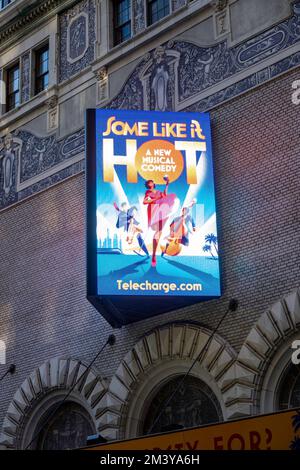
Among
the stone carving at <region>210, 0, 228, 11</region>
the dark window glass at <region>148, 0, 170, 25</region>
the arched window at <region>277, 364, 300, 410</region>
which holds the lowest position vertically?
the arched window at <region>277, 364, 300, 410</region>

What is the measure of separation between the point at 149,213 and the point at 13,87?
9.56 m

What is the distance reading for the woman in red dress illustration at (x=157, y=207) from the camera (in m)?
19.3

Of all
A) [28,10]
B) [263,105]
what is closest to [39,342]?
[263,105]

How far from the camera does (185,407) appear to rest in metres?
19.2

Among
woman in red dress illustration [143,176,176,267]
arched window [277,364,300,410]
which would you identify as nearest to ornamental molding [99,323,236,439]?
arched window [277,364,300,410]

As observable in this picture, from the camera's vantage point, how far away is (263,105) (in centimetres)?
1925

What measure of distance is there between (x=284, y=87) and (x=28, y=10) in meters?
10.5

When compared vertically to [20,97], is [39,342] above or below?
below

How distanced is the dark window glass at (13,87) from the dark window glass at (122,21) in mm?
4178

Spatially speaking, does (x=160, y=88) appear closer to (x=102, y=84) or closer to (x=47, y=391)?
(x=102, y=84)

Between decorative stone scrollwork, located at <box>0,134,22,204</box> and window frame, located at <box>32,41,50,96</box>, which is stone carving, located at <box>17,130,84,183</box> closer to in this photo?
decorative stone scrollwork, located at <box>0,134,22,204</box>

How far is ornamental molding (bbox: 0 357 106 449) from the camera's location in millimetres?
20703

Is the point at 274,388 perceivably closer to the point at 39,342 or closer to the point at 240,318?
the point at 240,318

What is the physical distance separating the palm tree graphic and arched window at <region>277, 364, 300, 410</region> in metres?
2.99
